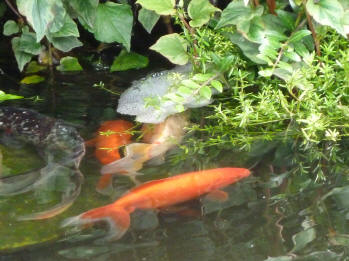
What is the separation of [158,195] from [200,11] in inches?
33.3

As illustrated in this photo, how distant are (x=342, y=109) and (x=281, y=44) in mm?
298

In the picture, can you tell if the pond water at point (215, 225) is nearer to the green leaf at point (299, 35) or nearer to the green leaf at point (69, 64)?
the green leaf at point (299, 35)

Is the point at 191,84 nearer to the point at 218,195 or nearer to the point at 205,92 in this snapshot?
the point at 205,92

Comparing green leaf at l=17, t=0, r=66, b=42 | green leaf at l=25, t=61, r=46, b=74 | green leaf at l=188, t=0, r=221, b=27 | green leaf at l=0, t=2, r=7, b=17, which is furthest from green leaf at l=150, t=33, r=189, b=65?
green leaf at l=0, t=2, r=7, b=17

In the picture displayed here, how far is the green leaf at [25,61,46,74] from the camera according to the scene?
304 centimetres

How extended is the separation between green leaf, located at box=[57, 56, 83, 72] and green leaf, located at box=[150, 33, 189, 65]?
987mm

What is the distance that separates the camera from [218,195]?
1.62 metres

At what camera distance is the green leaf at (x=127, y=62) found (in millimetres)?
3006

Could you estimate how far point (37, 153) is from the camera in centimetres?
202

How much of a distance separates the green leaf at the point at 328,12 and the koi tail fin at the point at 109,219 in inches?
34.9

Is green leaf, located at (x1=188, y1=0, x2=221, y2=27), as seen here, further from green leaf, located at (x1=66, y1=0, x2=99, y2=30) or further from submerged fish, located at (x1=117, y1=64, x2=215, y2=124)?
green leaf, located at (x1=66, y1=0, x2=99, y2=30)

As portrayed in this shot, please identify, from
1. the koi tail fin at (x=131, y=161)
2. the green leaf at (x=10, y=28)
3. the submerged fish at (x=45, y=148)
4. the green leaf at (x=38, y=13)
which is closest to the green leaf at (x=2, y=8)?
the green leaf at (x=10, y=28)

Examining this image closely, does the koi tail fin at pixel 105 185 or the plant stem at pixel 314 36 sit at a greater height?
the plant stem at pixel 314 36

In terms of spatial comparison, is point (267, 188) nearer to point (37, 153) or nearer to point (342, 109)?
point (342, 109)
